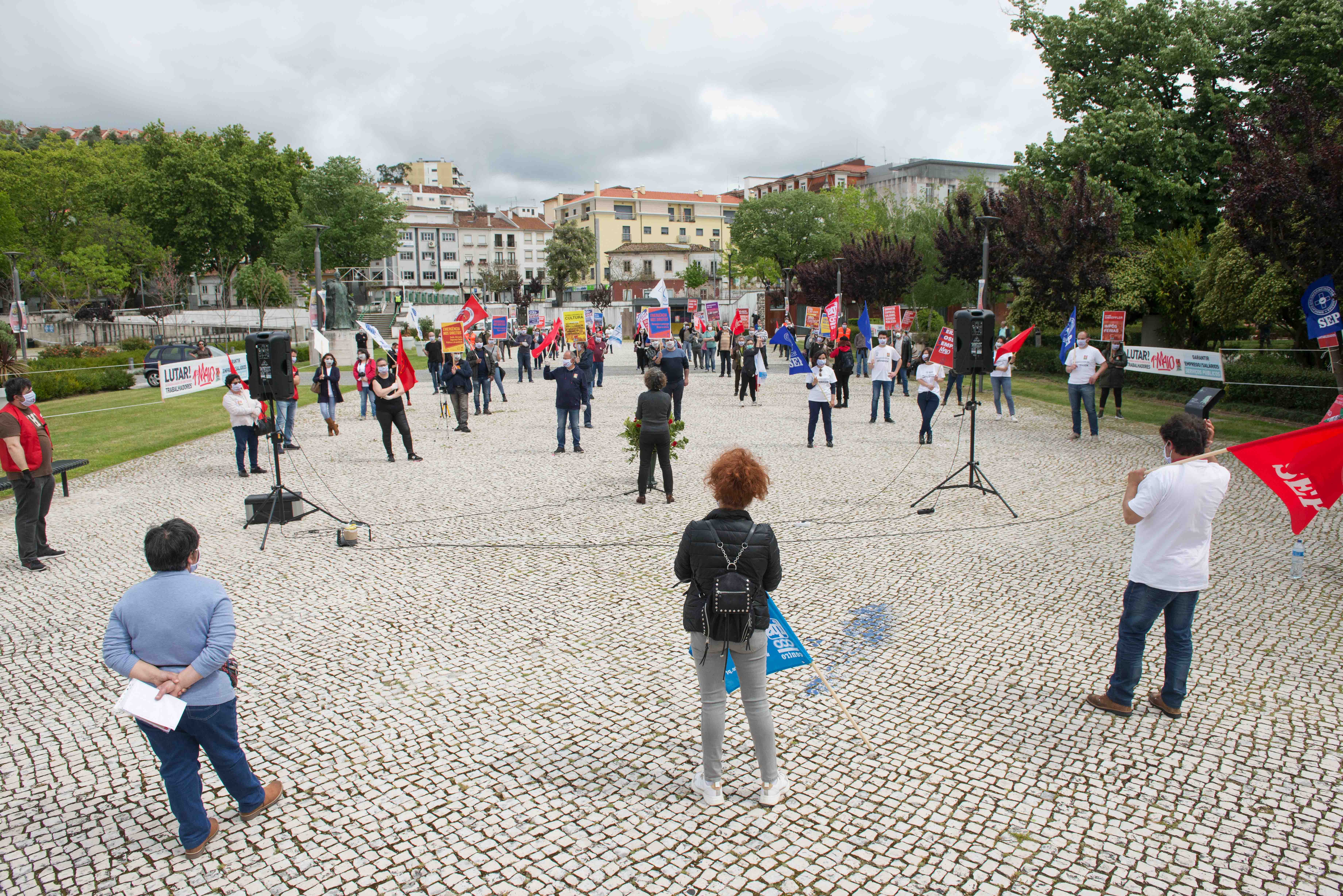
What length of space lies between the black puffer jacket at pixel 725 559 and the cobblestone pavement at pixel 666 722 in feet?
3.54

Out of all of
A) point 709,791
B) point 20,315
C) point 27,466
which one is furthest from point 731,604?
point 20,315

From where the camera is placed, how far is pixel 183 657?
358 cm

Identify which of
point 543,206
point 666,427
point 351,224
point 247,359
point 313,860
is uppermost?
point 543,206

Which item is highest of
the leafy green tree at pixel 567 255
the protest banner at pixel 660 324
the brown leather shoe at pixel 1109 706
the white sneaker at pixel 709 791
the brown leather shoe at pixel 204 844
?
the leafy green tree at pixel 567 255

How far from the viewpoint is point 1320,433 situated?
593cm

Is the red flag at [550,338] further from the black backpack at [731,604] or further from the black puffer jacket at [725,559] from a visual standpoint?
the black backpack at [731,604]

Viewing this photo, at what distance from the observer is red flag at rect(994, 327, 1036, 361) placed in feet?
47.1

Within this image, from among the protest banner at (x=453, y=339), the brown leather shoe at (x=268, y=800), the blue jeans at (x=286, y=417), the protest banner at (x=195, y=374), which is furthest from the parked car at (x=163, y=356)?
the brown leather shoe at (x=268, y=800)

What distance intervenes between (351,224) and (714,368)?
1740 inches

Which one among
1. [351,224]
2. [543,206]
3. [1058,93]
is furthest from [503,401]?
[543,206]

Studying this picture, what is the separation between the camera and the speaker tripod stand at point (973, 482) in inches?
408

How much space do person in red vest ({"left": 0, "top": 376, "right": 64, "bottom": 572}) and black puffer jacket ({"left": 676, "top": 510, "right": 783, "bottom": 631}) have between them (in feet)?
24.8

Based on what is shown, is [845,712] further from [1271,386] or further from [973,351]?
[1271,386]

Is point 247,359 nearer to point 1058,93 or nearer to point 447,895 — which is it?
point 447,895
